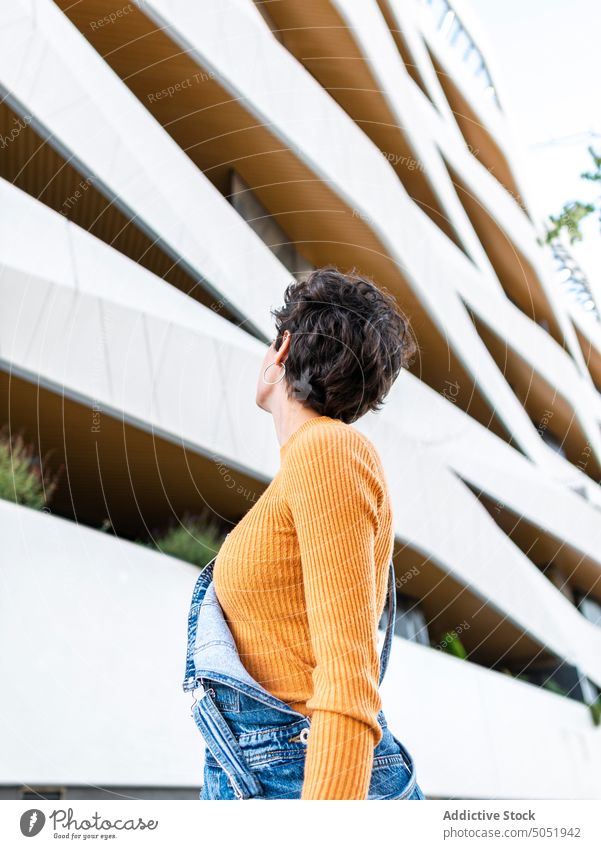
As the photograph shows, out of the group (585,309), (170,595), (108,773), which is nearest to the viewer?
(108,773)

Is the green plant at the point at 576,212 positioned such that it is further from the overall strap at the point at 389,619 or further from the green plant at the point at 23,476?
the green plant at the point at 23,476

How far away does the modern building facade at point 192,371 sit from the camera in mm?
2014

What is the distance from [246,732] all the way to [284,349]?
293 millimetres

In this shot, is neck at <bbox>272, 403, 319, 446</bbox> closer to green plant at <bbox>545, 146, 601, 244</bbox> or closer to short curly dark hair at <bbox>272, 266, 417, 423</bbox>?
short curly dark hair at <bbox>272, 266, 417, 423</bbox>

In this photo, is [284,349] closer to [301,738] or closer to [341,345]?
[341,345]

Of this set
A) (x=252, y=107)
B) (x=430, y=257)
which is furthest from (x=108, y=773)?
(x=430, y=257)

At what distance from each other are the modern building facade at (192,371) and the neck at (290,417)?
3.38 feet

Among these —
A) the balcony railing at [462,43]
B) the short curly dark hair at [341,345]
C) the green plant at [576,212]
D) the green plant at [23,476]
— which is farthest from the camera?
the balcony railing at [462,43]

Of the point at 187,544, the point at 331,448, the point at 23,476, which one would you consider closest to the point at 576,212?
the point at 331,448

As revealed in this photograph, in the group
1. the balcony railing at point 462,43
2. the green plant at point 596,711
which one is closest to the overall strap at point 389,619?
the green plant at point 596,711

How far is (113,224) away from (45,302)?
0.71 metres

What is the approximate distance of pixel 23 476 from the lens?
6.72ft

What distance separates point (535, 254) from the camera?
7.66 meters

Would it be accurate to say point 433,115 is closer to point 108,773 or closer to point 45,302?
point 45,302
